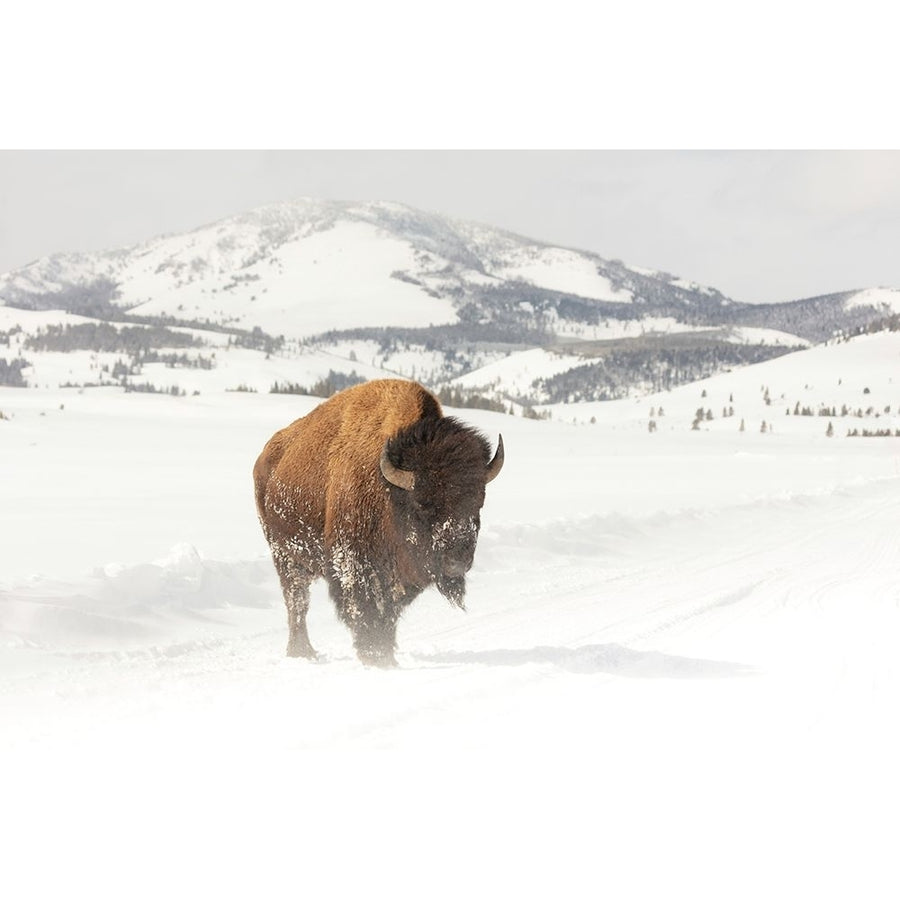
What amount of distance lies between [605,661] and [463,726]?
212 cm

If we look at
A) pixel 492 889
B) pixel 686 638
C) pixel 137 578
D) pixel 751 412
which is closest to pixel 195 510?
pixel 137 578

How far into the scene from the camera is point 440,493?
22.5 ft

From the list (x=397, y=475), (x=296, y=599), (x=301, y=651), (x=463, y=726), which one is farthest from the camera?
(x=296, y=599)

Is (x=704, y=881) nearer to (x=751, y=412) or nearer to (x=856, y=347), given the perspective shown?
(x=751, y=412)

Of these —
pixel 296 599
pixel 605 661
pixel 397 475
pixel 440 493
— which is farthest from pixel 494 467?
pixel 296 599

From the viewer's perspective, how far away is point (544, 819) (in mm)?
3826

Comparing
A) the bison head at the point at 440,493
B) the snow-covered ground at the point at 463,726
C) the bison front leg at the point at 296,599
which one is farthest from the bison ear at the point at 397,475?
the bison front leg at the point at 296,599

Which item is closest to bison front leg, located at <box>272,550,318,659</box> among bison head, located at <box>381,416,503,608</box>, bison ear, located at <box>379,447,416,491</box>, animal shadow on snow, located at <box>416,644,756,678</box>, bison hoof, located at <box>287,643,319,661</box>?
bison hoof, located at <box>287,643,319,661</box>

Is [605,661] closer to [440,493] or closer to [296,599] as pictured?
[440,493]

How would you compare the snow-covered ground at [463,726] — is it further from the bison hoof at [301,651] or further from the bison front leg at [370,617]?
the bison hoof at [301,651]

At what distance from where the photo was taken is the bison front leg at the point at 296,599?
782 cm

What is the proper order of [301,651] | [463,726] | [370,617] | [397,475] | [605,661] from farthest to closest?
[301,651] → [370,617] → [605,661] → [397,475] → [463,726]

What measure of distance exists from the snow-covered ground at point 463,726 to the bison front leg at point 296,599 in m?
0.35

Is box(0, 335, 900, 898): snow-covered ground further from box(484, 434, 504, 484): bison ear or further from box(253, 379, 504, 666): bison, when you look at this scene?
box(484, 434, 504, 484): bison ear
